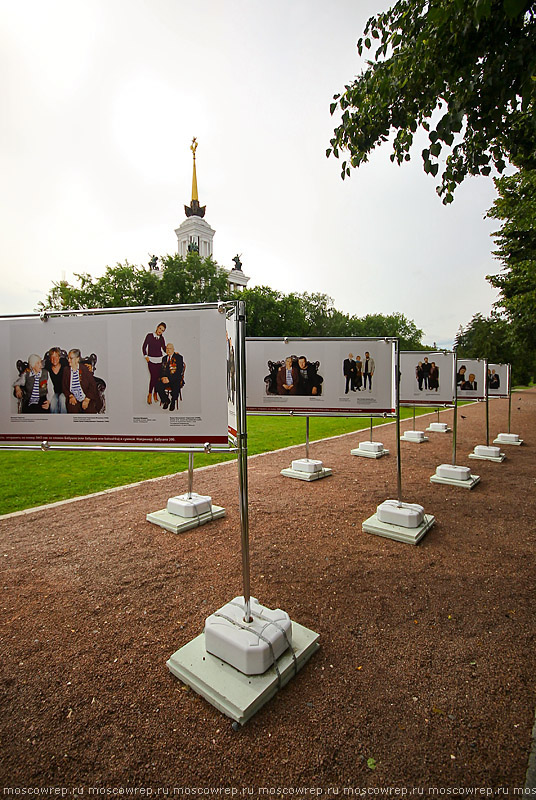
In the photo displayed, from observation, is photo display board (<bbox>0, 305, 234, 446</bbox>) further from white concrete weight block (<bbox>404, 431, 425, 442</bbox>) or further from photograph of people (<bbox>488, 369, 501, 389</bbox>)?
photograph of people (<bbox>488, 369, 501, 389</bbox>)

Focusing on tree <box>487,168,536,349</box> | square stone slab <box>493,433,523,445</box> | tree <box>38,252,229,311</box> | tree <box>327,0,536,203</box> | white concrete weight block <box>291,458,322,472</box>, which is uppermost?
tree <box>38,252,229,311</box>

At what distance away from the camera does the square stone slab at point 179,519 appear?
5.50 meters

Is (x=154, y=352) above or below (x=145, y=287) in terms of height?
below

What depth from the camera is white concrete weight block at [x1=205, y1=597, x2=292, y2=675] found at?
2742 millimetres

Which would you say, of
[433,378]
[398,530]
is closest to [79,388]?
[398,530]

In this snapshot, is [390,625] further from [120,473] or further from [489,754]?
[120,473]

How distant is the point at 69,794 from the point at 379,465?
882 centimetres

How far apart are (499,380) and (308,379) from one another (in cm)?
930

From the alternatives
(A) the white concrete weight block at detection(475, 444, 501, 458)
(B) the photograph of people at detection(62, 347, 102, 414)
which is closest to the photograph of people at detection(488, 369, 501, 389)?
(A) the white concrete weight block at detection(475, 444, 501, 458)

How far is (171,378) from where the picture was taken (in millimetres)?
3604

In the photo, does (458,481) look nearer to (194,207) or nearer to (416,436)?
(416,436)

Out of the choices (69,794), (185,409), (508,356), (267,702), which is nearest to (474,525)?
(267,702)

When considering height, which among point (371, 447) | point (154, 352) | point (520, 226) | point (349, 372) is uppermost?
point (520, 226)

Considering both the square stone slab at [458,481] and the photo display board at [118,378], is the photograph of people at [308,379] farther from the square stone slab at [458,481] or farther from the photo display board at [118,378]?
the photo display board at [118,378]
